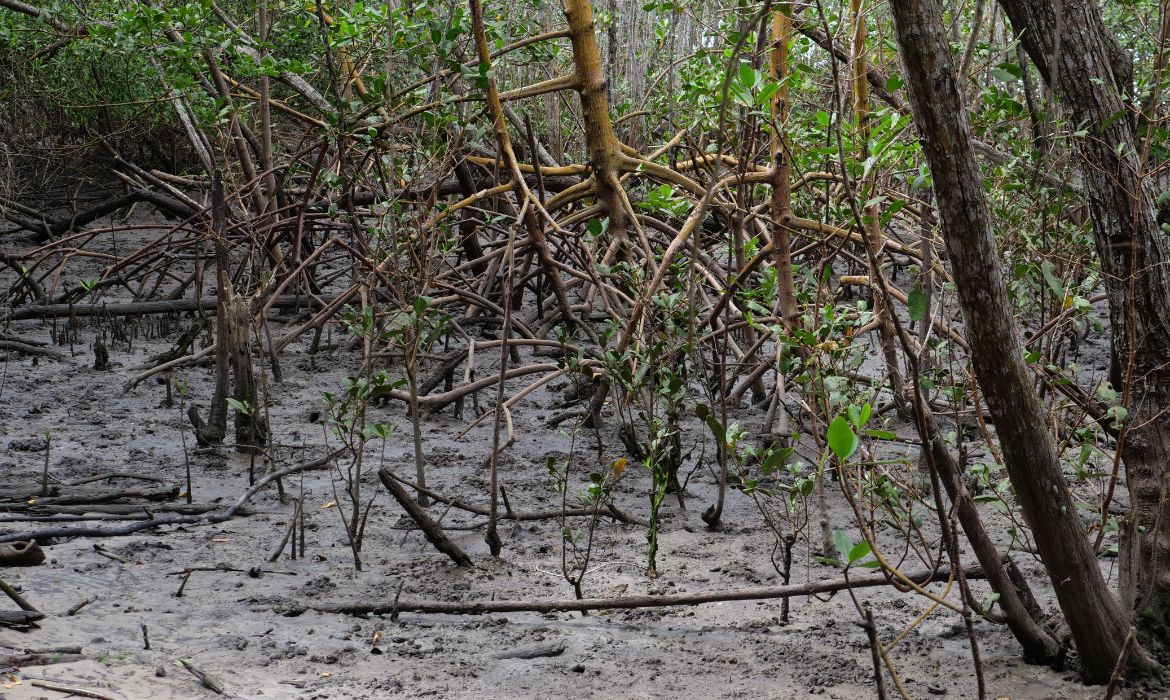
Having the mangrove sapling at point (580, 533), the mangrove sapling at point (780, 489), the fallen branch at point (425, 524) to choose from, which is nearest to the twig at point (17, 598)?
the fallen branch at point (425, 524)

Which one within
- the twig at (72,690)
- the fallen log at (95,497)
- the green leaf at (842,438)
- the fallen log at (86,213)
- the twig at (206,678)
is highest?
the fallen log at (86,213)

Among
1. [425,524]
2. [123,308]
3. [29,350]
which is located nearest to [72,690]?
[425,524]

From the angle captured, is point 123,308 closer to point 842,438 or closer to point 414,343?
point 414,343

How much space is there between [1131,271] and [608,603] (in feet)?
4.06

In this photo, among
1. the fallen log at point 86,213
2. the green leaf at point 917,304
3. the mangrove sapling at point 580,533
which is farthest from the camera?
the fallen log at point 86,213

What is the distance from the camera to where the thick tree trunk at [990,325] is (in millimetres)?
1643

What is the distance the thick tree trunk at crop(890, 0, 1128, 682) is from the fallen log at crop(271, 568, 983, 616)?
329 millimetres

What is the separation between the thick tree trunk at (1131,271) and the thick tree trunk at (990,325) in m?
0.17

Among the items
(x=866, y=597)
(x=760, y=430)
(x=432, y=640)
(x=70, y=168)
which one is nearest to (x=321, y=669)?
(x=432, y=640)

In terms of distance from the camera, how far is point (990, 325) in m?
1.73

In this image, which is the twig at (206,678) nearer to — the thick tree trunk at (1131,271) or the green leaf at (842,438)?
the green leaf at (842,438)

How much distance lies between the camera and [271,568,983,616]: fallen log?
2.23 metres

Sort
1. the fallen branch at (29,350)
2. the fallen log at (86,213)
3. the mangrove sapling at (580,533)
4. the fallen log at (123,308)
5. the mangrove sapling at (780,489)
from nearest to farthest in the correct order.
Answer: the mangrove sapling at (780,489)
the mangrove sapling at (580,533)
the fallen branch at (29,350)
the fallen log at (123,308)
the fallen log at (86,213)

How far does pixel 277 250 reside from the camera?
16.9 feet
